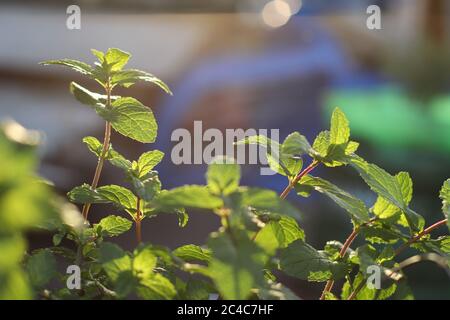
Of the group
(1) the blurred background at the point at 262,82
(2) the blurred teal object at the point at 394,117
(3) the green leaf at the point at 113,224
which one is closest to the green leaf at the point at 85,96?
(3) the green leaf at the point at 113,224

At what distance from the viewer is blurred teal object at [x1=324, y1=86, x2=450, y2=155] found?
3.87 m

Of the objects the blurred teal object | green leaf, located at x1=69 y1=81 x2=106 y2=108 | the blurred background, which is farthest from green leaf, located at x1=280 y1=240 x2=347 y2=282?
the blurred teal object

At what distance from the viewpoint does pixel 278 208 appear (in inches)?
23.4

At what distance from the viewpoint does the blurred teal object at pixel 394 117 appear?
3865 millimetres

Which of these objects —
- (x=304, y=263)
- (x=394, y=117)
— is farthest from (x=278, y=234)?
(x=394, y=117)

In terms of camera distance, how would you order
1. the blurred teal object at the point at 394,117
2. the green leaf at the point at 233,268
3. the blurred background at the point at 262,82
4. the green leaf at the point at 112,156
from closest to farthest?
the green leaf at the point at 233,268 → the green leaf at the point at 112,156 → the blurred background at the point at 262,82 → the blurred teal object at the point at 394,117

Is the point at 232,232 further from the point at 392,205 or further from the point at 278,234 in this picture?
the point at 392,205

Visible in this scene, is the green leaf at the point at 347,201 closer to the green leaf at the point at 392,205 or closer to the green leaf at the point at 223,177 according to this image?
the green leaf at the point at 392,205

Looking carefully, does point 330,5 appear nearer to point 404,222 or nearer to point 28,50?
point 28,50

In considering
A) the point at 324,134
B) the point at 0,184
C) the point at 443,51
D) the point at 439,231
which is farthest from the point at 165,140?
the point at 0,184

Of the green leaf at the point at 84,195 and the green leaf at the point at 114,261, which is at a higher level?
the green leaf at the point at 84,195

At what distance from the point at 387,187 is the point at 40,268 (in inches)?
12.9

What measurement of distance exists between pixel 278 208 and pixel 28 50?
6.56m

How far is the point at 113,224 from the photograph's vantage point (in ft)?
2.61
